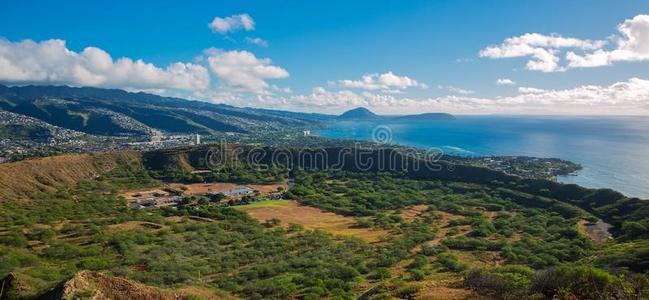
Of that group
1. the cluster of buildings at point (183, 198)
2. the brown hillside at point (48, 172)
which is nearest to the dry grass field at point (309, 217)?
the cluster of buildings at point (183, 198)

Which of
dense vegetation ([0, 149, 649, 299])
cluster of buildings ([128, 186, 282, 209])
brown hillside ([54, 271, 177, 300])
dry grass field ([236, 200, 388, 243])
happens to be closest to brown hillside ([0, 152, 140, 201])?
dense vegetation ([0, 149, 649, 299])

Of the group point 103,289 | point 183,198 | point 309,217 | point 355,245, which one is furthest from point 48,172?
point 103,289

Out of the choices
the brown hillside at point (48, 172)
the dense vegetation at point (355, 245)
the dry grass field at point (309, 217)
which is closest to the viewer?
the dense vegetation at point (355, 245)

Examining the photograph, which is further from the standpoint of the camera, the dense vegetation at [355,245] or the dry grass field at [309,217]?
the dry grass field at [309,217]

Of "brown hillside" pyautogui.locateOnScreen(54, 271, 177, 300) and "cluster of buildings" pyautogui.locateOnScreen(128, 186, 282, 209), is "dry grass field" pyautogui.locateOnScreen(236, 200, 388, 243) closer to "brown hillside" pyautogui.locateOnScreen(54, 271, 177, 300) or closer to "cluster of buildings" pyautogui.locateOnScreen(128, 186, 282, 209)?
"cluster of buildings" pyautogui.locateOnScreen(128, 186, 282, 209)

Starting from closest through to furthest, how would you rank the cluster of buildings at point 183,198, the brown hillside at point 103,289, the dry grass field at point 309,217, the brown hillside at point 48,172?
the brown hillside at point 103,289 < the dry grass field at point 309,217 < the brown hillside at point 48,172 < the cluster of buildings at point 183,198

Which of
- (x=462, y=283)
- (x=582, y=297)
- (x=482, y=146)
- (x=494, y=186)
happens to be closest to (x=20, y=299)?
(x=462, y=283)

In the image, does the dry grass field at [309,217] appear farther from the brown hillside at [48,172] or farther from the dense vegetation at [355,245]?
the brown hillside at [48,172]

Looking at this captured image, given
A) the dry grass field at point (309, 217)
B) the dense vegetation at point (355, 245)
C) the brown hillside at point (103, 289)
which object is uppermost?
the brown hillside at point (103, 289)
